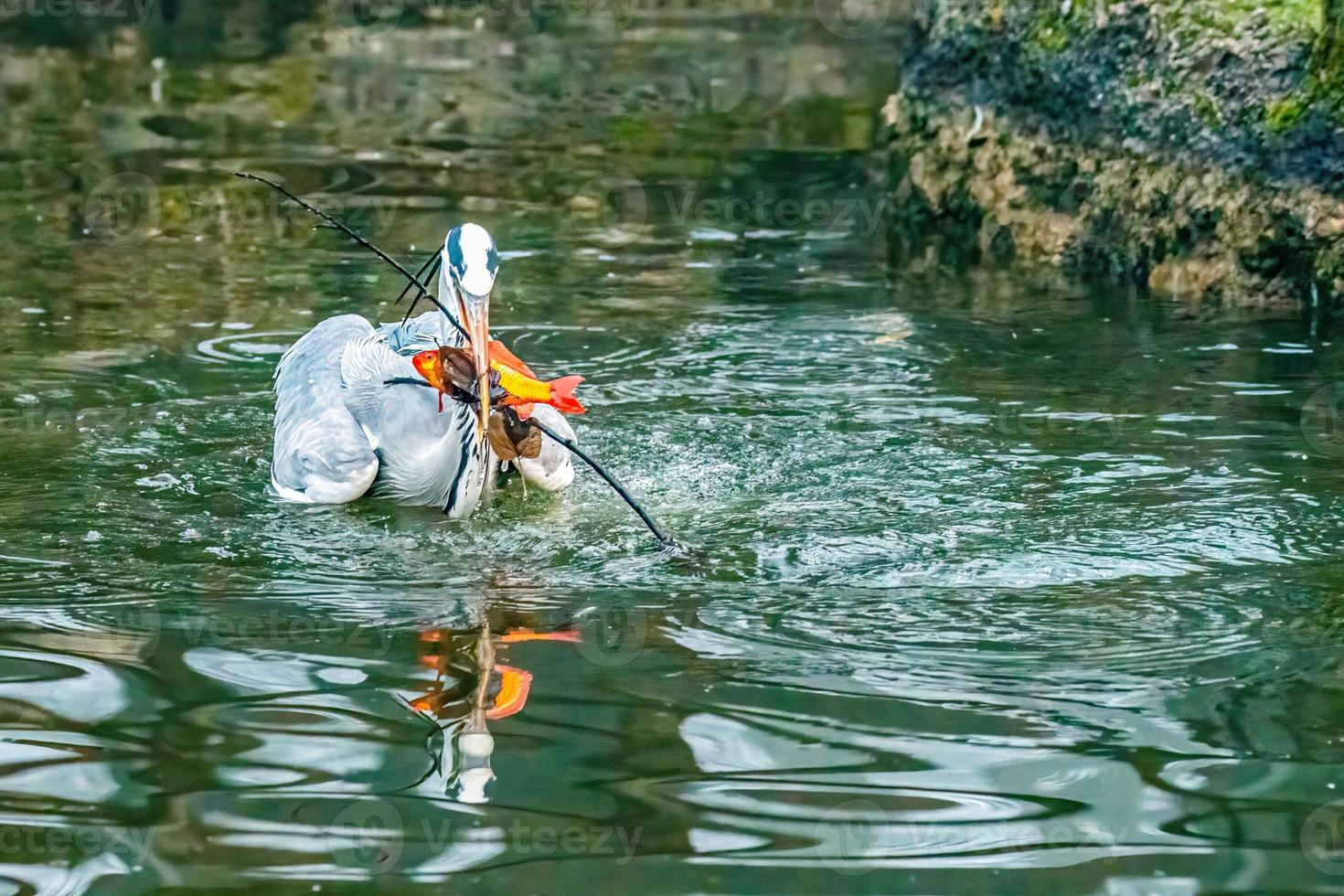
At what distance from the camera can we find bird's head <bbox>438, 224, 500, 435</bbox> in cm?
641

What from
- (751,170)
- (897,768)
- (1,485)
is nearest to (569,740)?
(897,768)

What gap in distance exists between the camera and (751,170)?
15.1 meters

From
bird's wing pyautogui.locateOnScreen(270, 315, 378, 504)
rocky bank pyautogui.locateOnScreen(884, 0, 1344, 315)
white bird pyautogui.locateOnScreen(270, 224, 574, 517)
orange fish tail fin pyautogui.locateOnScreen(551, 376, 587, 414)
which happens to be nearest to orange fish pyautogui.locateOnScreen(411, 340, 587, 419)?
orange fish tail fin pyautogui.locateOnScreen(551, 376, 587, 414)

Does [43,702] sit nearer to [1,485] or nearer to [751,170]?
[1,485]

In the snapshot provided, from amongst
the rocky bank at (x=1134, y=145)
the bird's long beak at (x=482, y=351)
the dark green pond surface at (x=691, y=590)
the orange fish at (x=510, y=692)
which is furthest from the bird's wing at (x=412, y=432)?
the rocky bank at (x=1134, y=145)

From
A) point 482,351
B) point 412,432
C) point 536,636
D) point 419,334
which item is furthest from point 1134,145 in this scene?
point 536,636

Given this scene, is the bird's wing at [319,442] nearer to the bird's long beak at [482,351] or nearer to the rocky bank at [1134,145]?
the bird's long beak at [482,351]

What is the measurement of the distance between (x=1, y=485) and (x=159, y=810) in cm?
326

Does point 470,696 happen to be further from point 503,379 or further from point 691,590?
point 503,379

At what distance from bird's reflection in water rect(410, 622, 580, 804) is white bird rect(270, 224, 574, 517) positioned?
1137 mm

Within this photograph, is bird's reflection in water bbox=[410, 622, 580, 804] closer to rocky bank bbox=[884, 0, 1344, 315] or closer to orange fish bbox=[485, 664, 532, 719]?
orange fish bbox=[485, 664, 532, 719]

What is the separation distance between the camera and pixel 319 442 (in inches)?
292

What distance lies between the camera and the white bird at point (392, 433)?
7141 mm

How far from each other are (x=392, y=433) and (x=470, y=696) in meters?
2.22
